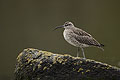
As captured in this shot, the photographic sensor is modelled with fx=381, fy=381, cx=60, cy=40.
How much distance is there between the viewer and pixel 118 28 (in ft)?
67.1

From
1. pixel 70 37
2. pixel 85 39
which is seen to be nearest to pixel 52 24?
pixel 70 37

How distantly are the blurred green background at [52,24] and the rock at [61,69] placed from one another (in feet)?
21.7

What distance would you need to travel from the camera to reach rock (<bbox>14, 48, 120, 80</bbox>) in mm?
7055

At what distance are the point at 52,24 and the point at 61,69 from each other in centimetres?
1389

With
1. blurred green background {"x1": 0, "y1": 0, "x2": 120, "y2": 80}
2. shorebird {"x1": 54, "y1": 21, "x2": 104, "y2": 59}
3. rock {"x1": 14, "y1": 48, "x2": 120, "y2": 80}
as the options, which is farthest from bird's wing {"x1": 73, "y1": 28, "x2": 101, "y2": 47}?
blurred green background {"x1": 0, "y1": 0, "x2": 120, "y2": 80}

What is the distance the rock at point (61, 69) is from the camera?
23.1ft

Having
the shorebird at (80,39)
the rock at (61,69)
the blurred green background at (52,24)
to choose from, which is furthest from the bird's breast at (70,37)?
the blurred green background at (52,24)

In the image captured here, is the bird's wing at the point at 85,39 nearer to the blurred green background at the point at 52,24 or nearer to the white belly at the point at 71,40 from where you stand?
the white belly at the point at 71,40

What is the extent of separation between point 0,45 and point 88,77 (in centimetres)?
1153

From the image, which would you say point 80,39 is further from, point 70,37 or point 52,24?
point 52,24

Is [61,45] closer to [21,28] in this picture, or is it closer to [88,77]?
[21,28]

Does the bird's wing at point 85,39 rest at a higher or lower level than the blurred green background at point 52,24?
higher

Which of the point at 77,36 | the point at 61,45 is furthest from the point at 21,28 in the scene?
the point at 77,36

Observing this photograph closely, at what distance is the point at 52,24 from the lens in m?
21.0
